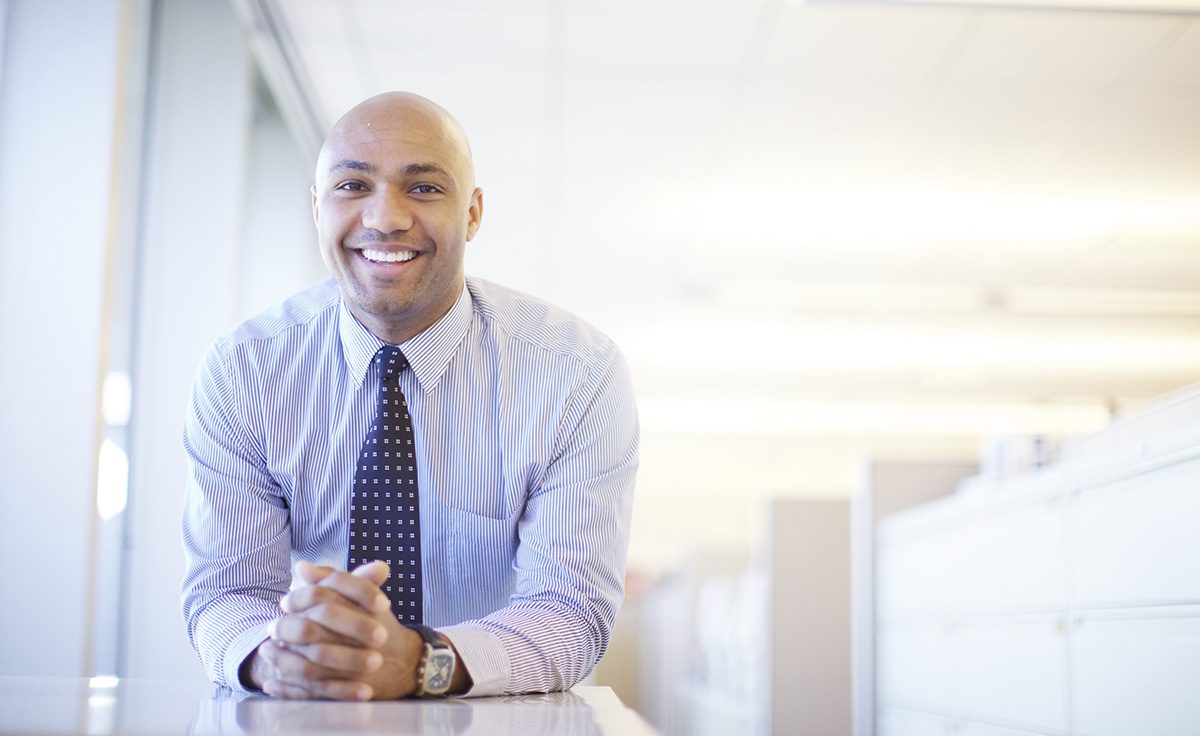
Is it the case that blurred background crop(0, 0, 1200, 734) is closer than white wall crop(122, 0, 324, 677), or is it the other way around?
blurred background crop(0, 0, 1200, 734)

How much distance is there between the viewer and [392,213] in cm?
146

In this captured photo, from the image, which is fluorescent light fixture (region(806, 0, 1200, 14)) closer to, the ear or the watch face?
the ear

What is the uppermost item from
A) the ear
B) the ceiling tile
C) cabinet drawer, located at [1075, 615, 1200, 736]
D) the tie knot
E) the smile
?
the ceiling tile

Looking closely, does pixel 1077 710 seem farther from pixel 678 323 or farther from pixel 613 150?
pixel 678 323

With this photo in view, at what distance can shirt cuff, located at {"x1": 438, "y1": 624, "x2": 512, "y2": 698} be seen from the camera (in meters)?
1.08

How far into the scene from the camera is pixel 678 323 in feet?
23.0

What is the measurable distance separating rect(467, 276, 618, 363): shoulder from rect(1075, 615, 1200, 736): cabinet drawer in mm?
1223

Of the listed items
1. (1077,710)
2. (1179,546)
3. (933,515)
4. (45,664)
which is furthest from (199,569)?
(933,515)

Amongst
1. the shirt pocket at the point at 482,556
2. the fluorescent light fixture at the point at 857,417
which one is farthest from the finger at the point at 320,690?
the fluorescent light fixture at the point at 857,417

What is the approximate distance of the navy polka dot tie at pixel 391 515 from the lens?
1.34 meters

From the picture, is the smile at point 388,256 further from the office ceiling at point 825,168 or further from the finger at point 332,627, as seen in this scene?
the office ceiling at point 825,168

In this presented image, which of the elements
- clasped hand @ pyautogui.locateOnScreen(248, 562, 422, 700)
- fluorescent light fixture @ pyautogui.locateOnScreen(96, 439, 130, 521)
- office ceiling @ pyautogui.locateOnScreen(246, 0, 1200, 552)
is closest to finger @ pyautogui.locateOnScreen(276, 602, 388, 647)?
clasped hand @ pyautogui.locateOnScreen(248, 562, 422, 700)

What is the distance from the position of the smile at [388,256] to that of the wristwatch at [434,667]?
0.58 metres

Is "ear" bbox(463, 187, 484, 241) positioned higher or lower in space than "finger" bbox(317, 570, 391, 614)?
higher
